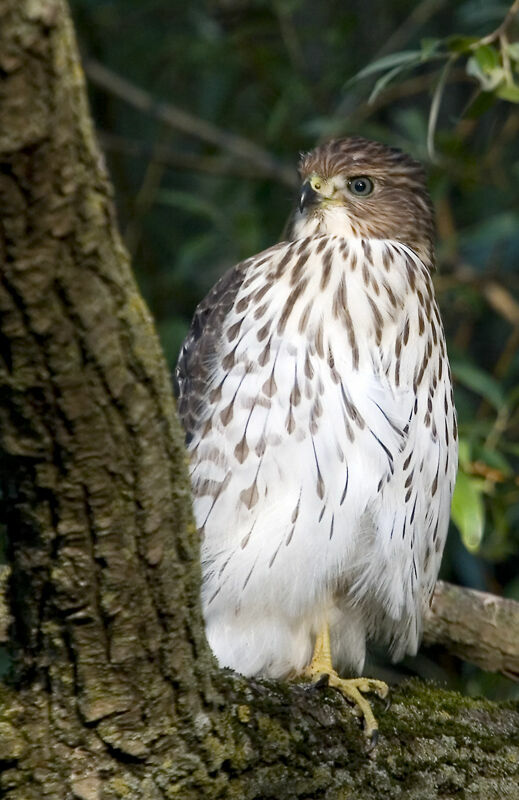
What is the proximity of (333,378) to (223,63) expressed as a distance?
3.30 meters

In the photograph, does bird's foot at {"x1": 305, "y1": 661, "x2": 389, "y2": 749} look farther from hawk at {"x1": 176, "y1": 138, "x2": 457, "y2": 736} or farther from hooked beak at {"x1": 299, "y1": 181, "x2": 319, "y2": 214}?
hooked beak at {"x1": 299, "y1": 181, "x2": 319, "y2": 214}

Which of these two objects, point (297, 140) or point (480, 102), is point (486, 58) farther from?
point (297, 140)

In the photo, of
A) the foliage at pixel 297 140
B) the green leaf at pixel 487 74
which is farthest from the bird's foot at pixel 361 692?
the foliage at pixel 297 140

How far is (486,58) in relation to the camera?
3.38 m

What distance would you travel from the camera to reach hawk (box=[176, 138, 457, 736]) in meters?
3.08

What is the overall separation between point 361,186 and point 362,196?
0.04m

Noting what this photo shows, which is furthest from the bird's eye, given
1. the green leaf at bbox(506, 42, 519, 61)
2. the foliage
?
the foliage

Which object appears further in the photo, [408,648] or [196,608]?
[408,648]

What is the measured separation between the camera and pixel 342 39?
5707mm

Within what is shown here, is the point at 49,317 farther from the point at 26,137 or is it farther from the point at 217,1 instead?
the point at 217,1

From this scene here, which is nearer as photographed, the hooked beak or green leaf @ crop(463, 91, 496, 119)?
the hooked beak

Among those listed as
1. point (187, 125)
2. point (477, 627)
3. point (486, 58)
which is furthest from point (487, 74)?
point (187, 125)

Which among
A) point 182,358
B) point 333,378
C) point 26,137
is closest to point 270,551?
point 333,378

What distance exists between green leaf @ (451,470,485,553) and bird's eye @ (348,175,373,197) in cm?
99
